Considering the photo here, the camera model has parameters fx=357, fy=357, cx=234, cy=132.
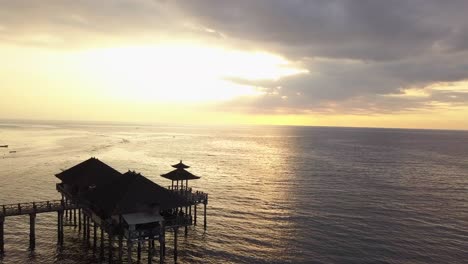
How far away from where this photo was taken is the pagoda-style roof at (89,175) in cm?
3872

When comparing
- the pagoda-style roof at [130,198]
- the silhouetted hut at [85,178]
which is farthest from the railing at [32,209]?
the pagoda-style roof at [130,198]

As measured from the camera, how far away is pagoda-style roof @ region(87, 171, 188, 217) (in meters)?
29.9

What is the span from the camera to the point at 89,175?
3953 centimetres

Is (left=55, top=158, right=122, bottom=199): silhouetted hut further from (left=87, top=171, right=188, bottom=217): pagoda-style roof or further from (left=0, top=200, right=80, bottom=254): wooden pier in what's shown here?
(left=87, top=171, right=188, bottom=217): pagoda-style roof

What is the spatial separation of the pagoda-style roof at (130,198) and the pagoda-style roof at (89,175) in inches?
188

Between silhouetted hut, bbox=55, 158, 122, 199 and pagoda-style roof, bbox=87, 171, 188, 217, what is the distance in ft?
A: 14.0

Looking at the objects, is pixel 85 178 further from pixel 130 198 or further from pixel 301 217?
pixel 301 217

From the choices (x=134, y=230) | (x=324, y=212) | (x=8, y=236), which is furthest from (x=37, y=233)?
(x=324, y=212)

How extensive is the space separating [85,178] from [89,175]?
2.01ft

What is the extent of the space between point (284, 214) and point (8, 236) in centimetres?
3571

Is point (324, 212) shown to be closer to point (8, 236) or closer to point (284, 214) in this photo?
point (284, 214)

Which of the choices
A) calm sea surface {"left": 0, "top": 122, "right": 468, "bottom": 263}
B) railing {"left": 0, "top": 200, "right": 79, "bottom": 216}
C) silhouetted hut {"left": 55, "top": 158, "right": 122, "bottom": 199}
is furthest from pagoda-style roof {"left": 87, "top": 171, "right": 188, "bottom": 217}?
calm sea surface {"left": 0, "top": 122, "right": 468, "bottom": 263}

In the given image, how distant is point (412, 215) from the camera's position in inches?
2136

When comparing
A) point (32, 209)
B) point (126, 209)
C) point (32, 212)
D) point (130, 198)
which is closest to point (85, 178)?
→ point (32, 209)
